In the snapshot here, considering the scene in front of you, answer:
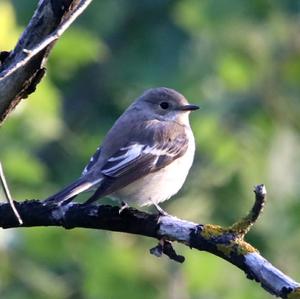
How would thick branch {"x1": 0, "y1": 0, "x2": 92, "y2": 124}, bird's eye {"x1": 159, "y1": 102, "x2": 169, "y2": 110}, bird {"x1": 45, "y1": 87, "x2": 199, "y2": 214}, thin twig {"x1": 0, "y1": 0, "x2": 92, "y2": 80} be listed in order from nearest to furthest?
1. thin twig {"x1": 0, "y1": 0, "x2": 92, "y2": 80}
2. thick branch {"x1": 0, "y1": 0, "x2": 92, "y2": 124}
3. bird {"x1": 45, "y1": 87, "x2": 199, "y2": 214}
4. bird's eye {"x1": 159, "y1": 102, "x2": 169, "y2": 110}

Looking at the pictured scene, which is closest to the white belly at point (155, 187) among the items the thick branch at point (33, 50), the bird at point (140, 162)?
the bird at point (140, 162)

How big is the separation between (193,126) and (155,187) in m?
4.69

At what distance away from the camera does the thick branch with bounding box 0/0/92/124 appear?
4062 millimetres

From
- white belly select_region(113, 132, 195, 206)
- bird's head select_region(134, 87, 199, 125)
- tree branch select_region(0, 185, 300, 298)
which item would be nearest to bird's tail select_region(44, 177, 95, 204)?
tree branch select_region(0, 185, 300, 298)

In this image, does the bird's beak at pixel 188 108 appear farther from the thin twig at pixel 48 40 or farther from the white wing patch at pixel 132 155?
the thin twig at pixel 48 40

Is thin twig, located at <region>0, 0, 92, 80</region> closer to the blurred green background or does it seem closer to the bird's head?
the bird's head

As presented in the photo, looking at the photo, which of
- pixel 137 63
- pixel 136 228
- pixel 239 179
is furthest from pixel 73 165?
pixel 136 228

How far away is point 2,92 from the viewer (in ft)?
13.8

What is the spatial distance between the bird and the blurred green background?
164 cm

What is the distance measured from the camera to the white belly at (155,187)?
633cm

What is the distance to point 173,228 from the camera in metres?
4.56

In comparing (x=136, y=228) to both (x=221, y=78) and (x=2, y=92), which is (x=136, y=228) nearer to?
(x=2, y=92)

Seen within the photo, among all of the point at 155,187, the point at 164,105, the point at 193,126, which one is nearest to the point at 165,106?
the point at 164,105

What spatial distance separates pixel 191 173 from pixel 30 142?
67.9 inches
